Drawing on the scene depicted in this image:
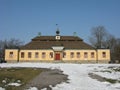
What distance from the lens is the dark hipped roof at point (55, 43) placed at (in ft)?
190

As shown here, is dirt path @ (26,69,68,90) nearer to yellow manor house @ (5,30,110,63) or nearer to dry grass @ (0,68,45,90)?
dry grass @ (0,68,45,90)

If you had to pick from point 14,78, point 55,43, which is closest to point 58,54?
point 55,43

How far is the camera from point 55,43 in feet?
194

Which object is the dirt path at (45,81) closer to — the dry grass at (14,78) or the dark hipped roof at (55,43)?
the dry grass at (14,78)

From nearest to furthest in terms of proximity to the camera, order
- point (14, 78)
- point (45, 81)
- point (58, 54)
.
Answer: point (45, 81) < point (14, 78) < point (58, 54)

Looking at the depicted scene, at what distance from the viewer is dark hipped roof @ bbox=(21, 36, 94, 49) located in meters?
57.9

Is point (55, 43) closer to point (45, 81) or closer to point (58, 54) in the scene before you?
point (58, 54)

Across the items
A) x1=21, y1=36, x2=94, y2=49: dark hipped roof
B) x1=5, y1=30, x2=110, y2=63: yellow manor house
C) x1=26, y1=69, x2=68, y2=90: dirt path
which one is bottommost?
x1=26, y1=69, x2=68, y2=90: dirt path

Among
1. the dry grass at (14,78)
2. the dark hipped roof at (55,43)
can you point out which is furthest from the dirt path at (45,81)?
the dark hipped roof at (55,43)

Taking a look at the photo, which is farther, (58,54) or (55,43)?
(55,43)

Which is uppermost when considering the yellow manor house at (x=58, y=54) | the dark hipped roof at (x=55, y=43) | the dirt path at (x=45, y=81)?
the dark hipped roof at (x=55, y=43)

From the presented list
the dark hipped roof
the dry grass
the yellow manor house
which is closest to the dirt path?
the dry grass

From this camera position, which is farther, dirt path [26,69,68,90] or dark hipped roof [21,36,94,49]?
dark hipped roof [21,36,94,49]

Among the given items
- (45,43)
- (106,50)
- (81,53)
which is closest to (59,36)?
(45,43)
